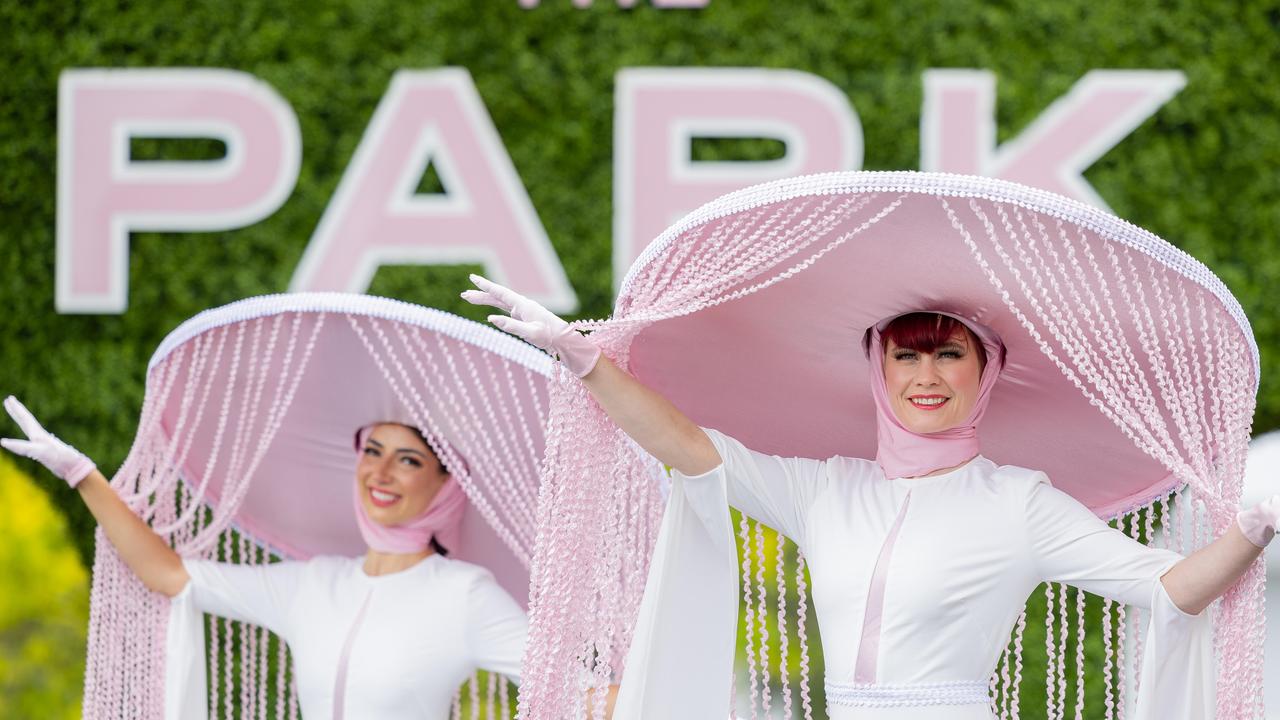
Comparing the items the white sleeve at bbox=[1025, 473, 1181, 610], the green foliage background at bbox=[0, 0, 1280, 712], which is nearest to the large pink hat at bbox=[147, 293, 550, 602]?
the white sleeve at bbox=[1025, 473, 1181, 610]

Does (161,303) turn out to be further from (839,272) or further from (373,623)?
(839,272)

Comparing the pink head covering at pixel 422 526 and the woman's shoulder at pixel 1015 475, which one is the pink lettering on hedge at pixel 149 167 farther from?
the woman's shoulder at pixel 1015 475

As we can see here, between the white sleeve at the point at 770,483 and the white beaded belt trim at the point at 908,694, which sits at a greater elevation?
the white sleeve at the point at 770,483

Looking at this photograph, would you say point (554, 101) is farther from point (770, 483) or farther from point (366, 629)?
point (770, 483)

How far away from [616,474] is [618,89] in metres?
3.20

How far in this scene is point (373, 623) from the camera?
373cm

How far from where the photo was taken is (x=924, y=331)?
119 inches

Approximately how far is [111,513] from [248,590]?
361 mm

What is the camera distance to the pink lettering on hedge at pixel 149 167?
20.3 feet

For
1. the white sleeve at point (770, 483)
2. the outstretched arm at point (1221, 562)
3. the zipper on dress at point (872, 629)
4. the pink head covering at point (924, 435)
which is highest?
the pink head covering at point (924, 435)

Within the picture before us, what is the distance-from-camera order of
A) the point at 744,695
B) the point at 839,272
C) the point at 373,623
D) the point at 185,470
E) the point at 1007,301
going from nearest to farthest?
the point at 1007,301 < the point at 839,272 < the point at 373,623 < the point at 185,470 < the point at 744,695

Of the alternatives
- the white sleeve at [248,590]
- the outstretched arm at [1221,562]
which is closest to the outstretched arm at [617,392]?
the outstretched arm at [1221,562]

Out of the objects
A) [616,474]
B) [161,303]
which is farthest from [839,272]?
[161,303]

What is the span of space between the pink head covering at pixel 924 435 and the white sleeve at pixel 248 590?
1563 millimetres
